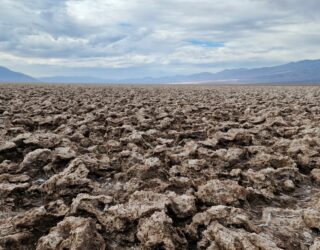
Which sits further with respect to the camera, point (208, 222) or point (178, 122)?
point (178, 122)

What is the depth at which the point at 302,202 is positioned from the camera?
11.7ft

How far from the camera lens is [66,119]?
7918 mm

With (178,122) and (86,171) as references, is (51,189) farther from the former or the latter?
(178,122)

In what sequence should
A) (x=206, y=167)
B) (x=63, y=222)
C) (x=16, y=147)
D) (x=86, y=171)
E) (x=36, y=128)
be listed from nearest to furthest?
(x=63, y=222), (x=86, y=171), (x=206, y=167), (x=16, y=147), (x=36, y=128)

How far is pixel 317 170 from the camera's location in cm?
427

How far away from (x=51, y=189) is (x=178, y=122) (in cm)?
451

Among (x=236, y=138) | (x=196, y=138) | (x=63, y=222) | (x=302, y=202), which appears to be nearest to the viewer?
(x=63, y=222)

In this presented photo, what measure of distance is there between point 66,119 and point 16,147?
9.51 ft

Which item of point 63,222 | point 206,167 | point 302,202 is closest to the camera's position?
point 63,222

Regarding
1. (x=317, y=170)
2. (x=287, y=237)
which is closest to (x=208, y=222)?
(x=287, y=237)

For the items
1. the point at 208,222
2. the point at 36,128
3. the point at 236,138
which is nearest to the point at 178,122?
the point at 236,138

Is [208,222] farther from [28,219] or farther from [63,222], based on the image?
[28,219]

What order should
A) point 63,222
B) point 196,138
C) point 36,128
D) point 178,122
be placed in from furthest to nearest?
point 178,122 → point 36,128 → point 196,138 → point 63,222

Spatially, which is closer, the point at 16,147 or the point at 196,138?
the point at 16,147
